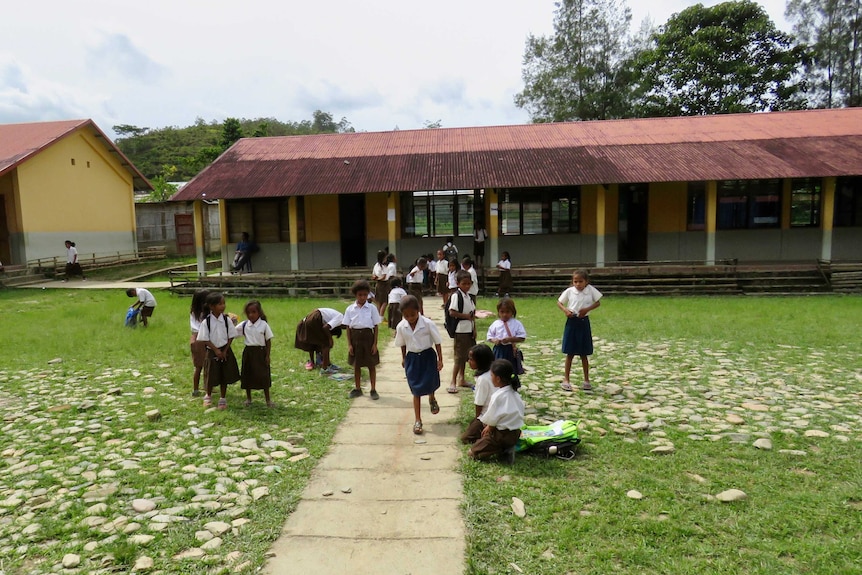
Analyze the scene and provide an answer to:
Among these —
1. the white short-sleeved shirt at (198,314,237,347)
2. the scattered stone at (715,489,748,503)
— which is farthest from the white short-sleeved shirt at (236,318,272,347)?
the scattered stone at (715,489,748,503)

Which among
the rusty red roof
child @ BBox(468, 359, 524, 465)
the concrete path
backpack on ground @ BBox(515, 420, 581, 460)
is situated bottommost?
the concrete path

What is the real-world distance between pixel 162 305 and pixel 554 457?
12.0 meters

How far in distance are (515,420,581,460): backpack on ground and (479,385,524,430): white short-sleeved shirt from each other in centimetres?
28

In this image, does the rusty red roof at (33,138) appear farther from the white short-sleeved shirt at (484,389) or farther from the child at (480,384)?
the white short-sleeved shirt at (484,389)

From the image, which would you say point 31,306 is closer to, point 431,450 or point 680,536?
point 431,450

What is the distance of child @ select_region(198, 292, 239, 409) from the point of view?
6.02m

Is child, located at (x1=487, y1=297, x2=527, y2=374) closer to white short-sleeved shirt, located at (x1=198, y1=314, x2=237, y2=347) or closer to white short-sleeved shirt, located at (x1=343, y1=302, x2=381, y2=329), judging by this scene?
white short-sleeved shirt, located at (x1=343, y1=302, x2=381, y2=329)

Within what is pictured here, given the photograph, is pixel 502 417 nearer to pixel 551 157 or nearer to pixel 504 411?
pixel 504 411

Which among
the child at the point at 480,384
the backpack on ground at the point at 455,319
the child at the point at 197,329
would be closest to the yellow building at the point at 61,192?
the child at the point at 197,329

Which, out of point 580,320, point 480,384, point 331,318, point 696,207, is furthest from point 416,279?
point 696,207

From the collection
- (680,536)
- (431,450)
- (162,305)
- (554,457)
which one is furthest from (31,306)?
(680,536)

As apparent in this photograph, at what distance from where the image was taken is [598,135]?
18797 millimetres

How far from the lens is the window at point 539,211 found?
17531 millimetres

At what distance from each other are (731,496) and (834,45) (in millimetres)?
35707
